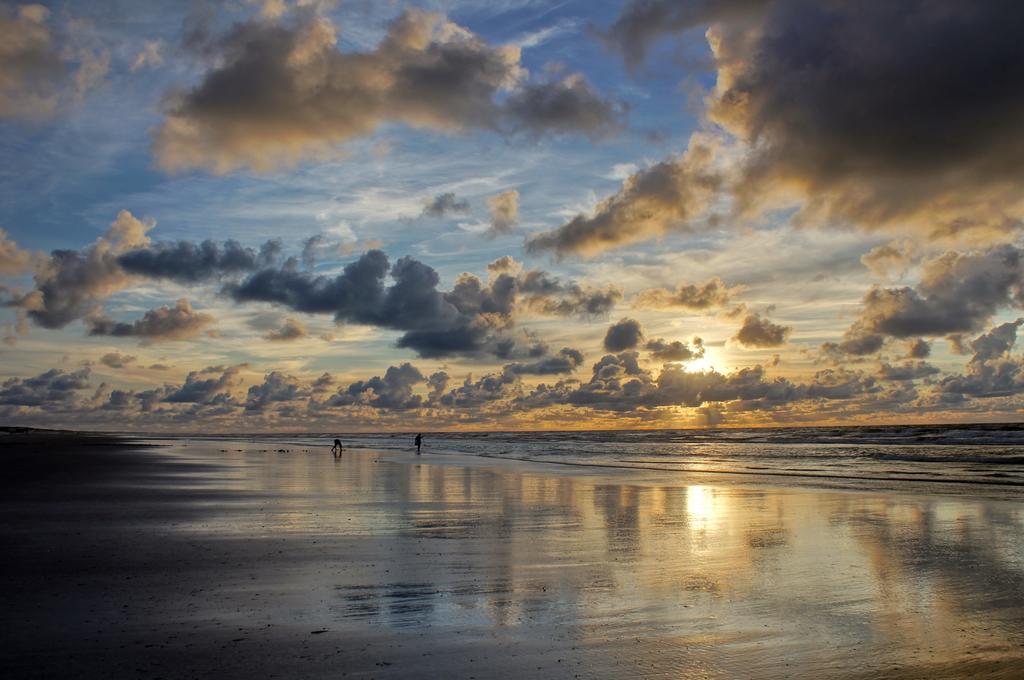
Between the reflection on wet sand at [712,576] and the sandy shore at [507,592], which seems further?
the reflection on wet sand at [712,576]

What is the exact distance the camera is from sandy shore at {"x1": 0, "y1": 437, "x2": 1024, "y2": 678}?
25.2ft

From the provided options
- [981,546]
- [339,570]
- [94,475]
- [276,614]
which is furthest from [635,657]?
[94,475]

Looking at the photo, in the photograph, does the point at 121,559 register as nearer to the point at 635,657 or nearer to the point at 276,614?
the point at 276,614

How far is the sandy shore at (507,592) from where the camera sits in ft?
25.2

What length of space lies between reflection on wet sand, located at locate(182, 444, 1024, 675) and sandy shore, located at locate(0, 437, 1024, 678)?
0.05 m

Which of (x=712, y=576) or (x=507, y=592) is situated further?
(x=712, y=576)

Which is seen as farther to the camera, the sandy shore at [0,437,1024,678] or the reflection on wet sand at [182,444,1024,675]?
the reflection on wet sand at [182,444,1024,675]

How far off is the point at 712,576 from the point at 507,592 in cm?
374

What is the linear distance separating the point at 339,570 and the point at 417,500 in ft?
40.2

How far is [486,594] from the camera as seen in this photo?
1055 cm

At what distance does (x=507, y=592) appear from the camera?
35.1 ft

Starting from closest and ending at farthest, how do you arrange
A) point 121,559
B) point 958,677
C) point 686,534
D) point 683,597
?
1. point 958,677
2. point 683,597
3. point 121,559
4. point 686,534

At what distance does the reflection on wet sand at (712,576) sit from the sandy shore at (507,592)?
0.18 ft

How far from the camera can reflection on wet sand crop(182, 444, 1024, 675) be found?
8453 mm
